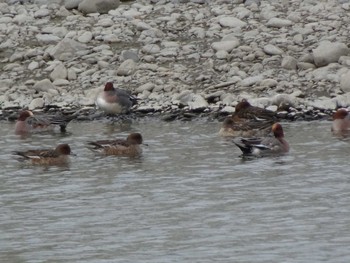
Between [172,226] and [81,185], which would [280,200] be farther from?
[81,185]

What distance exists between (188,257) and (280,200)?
3011mm

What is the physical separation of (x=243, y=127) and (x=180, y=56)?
459 cm

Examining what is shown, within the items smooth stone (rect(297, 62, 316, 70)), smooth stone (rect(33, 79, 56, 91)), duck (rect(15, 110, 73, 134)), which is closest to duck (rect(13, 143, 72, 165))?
duck (rect(15, 110, 73, 134))

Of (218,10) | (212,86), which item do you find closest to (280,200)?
(212,86)

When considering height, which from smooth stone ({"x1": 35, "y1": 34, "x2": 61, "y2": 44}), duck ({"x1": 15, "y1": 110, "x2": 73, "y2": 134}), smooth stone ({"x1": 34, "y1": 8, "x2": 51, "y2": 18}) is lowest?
duck ({"x1": 15, "y1": 110, "x2": 73, "y2": 134})

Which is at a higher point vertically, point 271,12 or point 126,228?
point 271,12

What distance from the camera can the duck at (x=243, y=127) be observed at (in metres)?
20.5

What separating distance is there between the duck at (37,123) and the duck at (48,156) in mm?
3444

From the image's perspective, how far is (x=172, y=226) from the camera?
13719mm

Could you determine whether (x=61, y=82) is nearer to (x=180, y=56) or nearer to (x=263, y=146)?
(x=180, y=56)

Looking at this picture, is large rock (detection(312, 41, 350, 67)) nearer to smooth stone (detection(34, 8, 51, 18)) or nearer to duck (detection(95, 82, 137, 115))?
duck (detection(95, 82, 137, 115))

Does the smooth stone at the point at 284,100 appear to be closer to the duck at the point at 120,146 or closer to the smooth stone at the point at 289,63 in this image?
the smooth stone at the point at 289,63

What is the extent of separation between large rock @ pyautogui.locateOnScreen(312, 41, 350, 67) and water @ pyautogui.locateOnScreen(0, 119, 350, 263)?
286 cm

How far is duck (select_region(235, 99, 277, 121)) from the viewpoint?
21234mm
